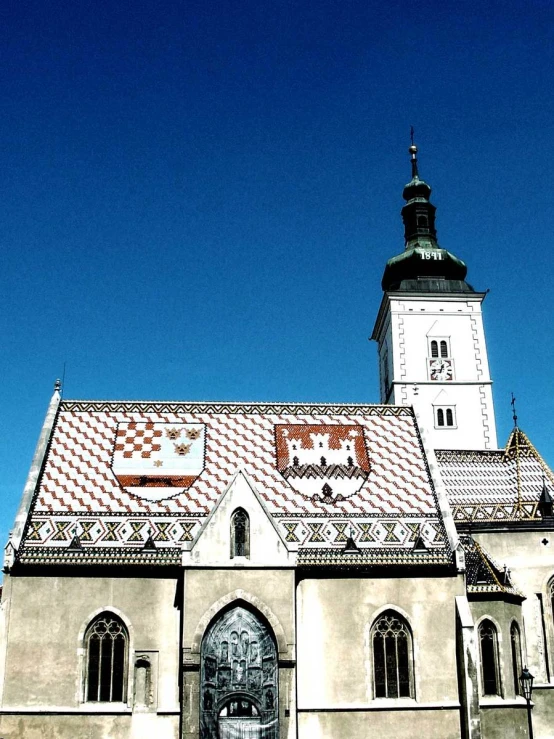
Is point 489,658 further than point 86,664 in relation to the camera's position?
Yes

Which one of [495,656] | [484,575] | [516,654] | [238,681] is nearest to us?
[238,681]

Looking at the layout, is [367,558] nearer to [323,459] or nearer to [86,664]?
[323,459]

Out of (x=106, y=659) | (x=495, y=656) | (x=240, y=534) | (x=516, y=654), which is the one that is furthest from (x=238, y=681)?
(x=516, y=654)

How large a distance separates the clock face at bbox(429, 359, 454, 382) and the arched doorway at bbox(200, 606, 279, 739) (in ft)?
76.0

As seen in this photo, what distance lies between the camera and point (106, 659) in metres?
28.5

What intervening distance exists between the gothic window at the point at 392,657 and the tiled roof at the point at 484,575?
3.07m

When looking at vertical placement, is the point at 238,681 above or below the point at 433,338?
below

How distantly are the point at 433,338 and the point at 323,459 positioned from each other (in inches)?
697

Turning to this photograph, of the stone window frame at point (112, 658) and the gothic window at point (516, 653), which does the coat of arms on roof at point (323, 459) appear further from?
the stone window frame at point (112, 658)

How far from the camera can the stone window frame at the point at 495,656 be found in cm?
2970

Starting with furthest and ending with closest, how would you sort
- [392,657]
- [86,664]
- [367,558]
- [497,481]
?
[497,481], [367,558], [392,657], [86,664]

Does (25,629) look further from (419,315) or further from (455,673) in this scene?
(419,315)

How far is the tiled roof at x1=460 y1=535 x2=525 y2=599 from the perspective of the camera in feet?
101

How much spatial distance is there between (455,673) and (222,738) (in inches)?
307
